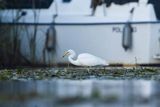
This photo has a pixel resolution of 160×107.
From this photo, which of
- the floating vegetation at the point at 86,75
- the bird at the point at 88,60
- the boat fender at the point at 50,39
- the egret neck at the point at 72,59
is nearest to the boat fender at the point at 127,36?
the bird at the point at 88,60

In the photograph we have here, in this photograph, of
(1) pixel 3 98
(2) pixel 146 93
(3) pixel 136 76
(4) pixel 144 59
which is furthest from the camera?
(4) pixel 144 59

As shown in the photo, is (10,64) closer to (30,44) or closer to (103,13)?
(30,44)

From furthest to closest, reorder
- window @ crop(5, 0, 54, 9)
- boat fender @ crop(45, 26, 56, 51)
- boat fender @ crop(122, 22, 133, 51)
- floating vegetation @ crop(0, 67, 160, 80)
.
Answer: window @ crop(5, 0, 54, 9)
boat fender @ crop(45, 26, 56, 51)
boat fender @ crop(122, 22, 133, 51)
floating vegetation @ crop(0, 67, 160, 80)

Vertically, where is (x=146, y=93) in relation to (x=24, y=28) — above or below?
below

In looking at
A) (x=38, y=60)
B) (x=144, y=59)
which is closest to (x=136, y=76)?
(x=144, y=59)

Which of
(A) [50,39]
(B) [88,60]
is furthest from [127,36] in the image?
(A) [50,39]

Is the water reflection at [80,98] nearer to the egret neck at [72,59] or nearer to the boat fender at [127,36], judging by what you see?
the egret neck at [72,59]

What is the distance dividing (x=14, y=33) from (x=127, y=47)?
3271mm

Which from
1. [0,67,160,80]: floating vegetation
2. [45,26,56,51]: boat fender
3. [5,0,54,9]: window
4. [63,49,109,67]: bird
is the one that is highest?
[5,0,54,9]: window

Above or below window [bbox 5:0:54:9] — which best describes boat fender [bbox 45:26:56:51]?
below

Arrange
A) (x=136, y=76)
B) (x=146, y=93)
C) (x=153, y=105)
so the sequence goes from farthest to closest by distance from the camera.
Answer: (x=136, y=76) → (x=146, y=93) → (x=153, y=105)

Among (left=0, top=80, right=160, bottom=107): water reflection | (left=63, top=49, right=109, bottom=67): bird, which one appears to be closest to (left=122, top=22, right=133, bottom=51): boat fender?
(left=63, top=49, right=109, bottom=67): bird

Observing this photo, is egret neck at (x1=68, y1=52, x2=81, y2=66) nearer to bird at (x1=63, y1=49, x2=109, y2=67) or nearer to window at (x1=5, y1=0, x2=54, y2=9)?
bird at (x1=63, y1=49, x2=109, y2=67)

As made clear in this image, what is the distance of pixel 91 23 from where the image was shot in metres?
19.1
